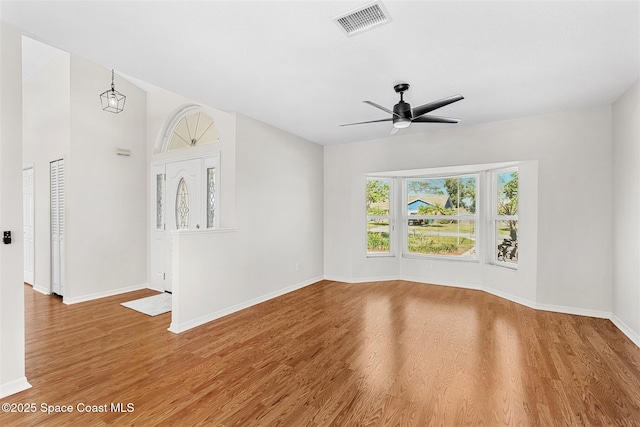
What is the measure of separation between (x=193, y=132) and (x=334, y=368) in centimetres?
406

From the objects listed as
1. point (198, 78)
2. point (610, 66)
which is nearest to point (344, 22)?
point (198, 78)

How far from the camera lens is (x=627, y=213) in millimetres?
3336

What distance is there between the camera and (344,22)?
6.97 feet

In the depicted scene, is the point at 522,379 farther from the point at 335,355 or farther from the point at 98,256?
the point at 98,256

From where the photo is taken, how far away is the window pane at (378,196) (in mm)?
5926

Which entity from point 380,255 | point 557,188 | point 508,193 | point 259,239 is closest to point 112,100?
point 259,239

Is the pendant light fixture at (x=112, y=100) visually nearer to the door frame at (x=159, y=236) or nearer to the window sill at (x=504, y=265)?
the door frame at (x=159, y=236)

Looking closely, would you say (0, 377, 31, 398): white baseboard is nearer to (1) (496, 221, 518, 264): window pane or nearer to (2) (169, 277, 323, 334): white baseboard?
(2) (169, 277, 323, 334): white baseboard

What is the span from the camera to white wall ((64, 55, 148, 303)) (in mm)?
4359

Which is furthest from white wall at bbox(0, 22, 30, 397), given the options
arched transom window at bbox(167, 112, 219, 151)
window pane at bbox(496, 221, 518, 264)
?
window pane at bbox(496, 221, 518, 264)

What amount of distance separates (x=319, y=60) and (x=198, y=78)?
132 centimetres

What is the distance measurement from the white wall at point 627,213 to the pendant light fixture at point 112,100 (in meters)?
6.68

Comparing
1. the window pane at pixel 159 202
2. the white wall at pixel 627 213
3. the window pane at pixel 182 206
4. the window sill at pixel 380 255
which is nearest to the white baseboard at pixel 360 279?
the window sill at pixel 380 255

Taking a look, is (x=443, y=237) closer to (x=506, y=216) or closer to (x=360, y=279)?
(x=506, y=216)
